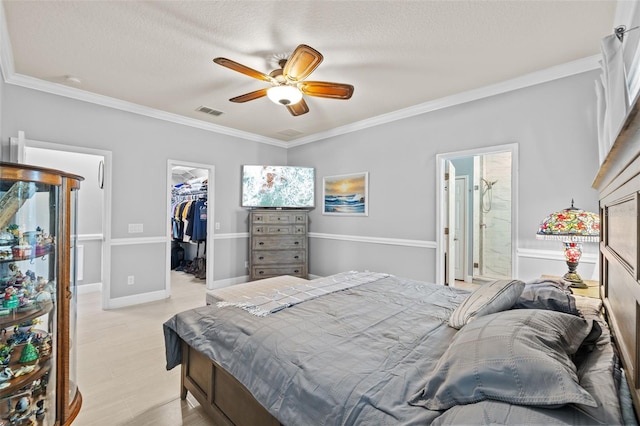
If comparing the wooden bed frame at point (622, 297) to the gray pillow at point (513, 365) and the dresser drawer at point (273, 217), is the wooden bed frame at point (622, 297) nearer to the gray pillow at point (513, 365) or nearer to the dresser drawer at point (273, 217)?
the gray pillow at point (513, 365)

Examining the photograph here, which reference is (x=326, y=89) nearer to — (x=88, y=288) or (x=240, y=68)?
(x=240, y=68)

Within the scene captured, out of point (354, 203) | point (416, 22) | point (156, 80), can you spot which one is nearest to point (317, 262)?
point (354, 203)

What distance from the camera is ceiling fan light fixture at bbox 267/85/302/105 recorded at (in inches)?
100

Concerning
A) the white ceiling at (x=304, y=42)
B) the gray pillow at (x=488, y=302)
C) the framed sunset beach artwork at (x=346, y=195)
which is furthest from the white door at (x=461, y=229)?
the gray pillow at (x=488, y=302)

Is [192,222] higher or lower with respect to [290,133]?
lower

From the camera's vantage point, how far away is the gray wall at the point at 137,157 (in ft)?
10.7

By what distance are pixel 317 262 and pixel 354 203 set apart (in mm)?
1345

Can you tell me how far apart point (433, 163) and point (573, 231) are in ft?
6.05

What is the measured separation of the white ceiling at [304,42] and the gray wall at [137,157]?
259 mm

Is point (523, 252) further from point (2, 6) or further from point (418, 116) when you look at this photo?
point (2, 6)

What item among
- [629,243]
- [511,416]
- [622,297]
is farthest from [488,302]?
[511,416]

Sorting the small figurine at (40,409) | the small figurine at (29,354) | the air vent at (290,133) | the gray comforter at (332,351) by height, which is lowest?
the small figurine at (40,409)

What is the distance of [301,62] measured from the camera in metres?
2.24

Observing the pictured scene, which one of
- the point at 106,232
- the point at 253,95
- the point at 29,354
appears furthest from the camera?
the point at 106,232
